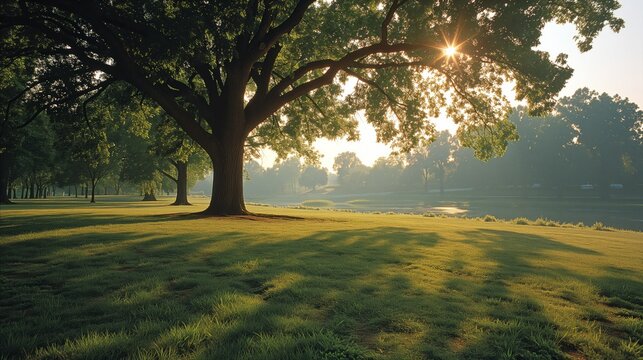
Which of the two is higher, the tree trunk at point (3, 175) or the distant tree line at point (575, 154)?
the distant tree line at point (575, 154)

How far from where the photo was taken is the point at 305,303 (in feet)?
15.8

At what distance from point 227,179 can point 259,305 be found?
1386cm

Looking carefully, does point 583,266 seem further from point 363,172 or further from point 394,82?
point 363,172

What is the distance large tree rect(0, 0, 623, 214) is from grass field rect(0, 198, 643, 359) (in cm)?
826

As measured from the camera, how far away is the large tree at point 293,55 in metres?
13.2

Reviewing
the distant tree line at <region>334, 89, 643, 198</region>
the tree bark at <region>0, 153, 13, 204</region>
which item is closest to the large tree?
the tree bark at <region>0, 153, 13, 204</region>

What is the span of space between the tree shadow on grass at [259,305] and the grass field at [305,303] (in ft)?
0.07

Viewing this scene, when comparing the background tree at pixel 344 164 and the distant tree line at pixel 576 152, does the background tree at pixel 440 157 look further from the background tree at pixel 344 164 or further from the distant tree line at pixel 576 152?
the background tree at pixel 344 164

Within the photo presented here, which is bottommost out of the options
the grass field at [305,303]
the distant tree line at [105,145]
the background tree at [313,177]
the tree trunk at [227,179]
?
A: the grass field at [305,303]

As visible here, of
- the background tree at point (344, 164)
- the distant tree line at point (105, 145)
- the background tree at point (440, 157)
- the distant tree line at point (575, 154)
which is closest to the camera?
the distant tree line at point (105, 145)

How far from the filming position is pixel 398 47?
646 inches

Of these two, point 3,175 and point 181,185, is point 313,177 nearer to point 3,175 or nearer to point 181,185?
point 181,185

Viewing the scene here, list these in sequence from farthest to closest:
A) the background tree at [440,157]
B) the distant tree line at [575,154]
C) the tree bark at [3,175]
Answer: the background tree at [440,157]
the distant tree line at [575,154]
the tree bark at [3,175]

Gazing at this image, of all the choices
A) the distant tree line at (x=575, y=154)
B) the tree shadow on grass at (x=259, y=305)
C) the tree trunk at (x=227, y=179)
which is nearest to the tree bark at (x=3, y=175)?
→ the tree trunk at (x=227, y=179)
